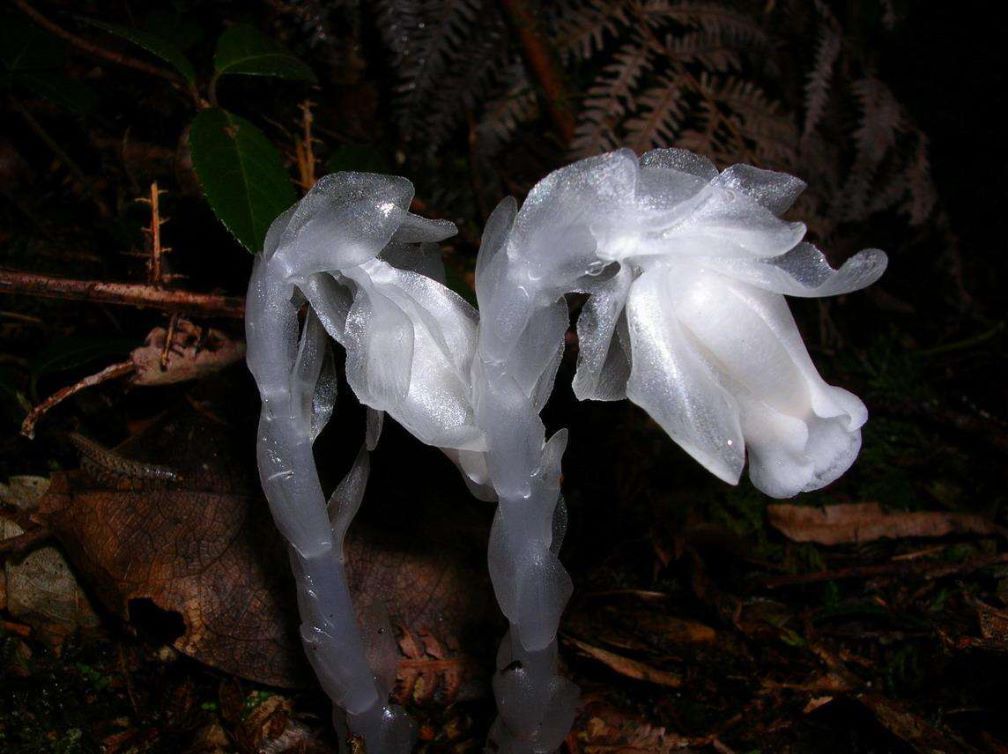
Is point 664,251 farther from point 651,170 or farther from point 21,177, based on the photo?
point 21,177

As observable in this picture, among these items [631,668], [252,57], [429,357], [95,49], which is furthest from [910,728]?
[95,49]

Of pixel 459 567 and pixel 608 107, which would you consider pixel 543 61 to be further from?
pixel 459 567

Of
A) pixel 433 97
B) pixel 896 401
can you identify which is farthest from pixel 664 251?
pixel 433 97

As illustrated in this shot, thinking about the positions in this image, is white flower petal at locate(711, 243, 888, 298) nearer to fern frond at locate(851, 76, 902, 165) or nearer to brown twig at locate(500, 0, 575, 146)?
brown twig at locate(500, 0, 575, 146)

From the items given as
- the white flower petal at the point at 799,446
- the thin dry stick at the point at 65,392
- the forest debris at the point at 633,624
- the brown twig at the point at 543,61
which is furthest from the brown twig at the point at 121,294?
the brown twig at the point at 543,61

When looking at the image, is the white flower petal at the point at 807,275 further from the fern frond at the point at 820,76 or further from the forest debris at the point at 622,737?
the fern frond at the point at 820,76

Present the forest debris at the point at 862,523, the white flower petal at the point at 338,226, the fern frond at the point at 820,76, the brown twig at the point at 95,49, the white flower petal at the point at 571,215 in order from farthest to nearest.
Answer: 1. the fern frond at the point at 820,76
2. the brown twig at the point at 95,49
3. the forest debris at the point at 862,523
4. the white flower petal at the point at 338,226
5. the white flower petal at the point at 571,215
